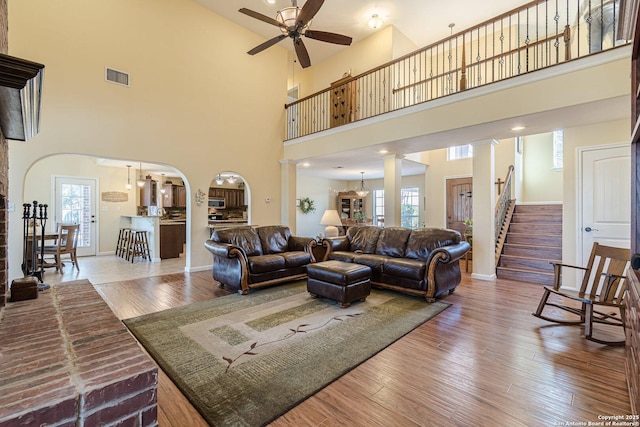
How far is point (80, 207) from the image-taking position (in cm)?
766

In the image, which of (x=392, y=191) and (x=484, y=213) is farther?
(x=392, y=191)

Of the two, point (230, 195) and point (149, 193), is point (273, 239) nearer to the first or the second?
point (149, 193)

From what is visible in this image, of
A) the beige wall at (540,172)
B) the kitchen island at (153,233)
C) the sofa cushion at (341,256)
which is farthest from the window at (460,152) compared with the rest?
the kitchen island at (153,233)

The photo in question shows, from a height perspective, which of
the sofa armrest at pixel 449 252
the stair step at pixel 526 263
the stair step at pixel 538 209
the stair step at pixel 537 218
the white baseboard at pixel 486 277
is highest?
the stair step at pixel 538 209

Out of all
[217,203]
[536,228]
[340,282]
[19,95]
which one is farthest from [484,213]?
[217,203]

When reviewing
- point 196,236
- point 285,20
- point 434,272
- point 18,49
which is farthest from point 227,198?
point 434,272

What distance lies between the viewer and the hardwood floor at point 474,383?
169cm

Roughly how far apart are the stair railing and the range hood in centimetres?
642

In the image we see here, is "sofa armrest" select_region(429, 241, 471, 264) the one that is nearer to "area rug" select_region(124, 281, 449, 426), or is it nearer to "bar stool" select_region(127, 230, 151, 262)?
"area rug" select_region(124, 281, 449, 426)

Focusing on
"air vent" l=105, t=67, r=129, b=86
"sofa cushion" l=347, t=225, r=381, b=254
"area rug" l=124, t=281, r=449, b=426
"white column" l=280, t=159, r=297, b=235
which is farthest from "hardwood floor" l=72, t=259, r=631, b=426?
"air vent" l=105, t=67, r=129, b=86

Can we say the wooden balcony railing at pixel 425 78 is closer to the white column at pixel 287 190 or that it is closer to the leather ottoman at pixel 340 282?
the white column at pixel 287 190

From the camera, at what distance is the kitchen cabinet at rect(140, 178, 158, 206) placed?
8.48m

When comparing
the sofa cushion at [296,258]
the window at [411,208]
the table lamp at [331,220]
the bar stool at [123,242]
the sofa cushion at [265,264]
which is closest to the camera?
the sofa cushion at [265,264]

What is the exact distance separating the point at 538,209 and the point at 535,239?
3.66 ft
